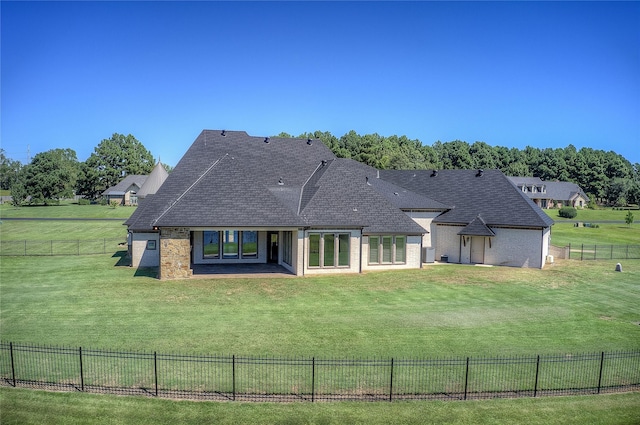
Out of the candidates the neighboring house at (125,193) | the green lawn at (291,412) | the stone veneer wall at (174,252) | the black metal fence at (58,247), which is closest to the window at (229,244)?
the stone veneer wall at (174,252)

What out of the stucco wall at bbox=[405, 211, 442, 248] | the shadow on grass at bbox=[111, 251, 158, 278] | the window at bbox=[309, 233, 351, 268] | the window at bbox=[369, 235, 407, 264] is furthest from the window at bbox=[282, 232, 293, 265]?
the stucco wall at bbox=[405, 211, 442, 248]

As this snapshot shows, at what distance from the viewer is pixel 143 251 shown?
1374 inches

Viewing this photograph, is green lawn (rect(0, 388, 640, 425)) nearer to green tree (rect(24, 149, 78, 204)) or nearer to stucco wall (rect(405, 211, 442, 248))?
stucco wall (rect(405, 211, 442, 248))

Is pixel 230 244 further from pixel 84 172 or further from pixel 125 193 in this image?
pixel 84 172

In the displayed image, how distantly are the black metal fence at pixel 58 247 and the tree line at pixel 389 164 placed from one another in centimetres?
4798

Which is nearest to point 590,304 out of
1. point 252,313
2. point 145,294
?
point 252,313

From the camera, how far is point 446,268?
1447 inches

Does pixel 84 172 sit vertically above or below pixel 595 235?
above

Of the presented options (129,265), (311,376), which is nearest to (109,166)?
(129,265)

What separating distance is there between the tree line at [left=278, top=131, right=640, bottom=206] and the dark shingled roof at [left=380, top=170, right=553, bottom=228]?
45.6m

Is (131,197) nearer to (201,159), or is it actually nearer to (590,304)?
(201,159)

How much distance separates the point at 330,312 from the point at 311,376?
766 cm

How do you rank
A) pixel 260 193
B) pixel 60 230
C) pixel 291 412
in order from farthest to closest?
pixel 60 230 → pixel 260 193 → pixel 291 412

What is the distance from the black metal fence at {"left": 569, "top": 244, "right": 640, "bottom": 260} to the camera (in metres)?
44.9
